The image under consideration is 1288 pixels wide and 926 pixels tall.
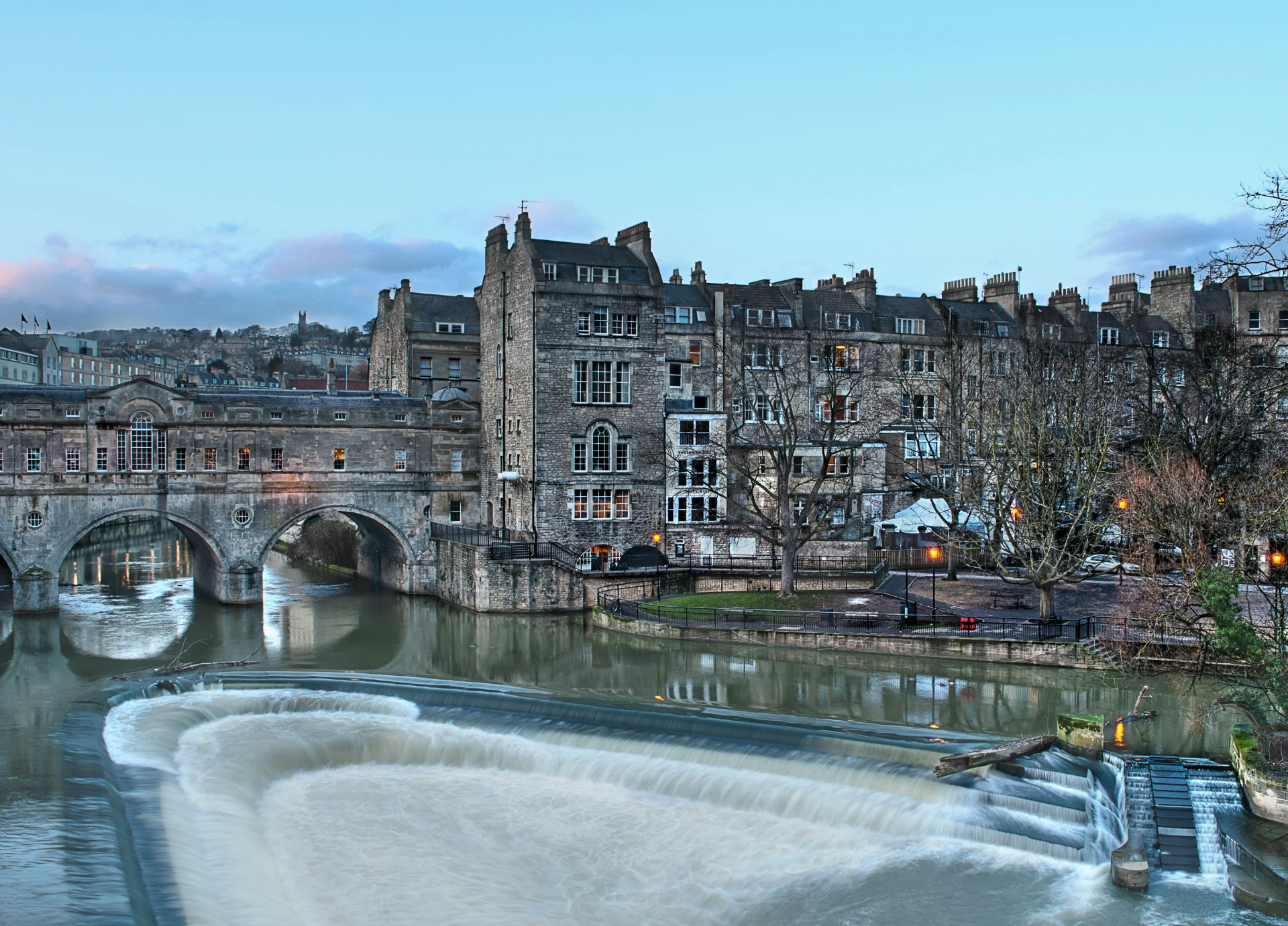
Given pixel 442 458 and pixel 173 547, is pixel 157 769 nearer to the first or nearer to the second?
pixel 442 458

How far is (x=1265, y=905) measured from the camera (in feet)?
56.9

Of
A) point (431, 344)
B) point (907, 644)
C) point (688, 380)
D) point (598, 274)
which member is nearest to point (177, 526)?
point (431, 344)

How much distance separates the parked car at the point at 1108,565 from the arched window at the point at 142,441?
1406 inches

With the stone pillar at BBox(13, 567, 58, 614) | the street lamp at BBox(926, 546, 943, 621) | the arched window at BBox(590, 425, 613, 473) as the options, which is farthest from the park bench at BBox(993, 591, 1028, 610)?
the stone pillar at BBox(13, 567, 58, 614)

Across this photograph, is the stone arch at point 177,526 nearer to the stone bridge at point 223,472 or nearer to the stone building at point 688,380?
the stone bridge at point 223,472

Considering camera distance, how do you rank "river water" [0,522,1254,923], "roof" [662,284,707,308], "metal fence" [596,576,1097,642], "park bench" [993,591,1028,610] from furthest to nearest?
"roof" [662,284,707,308]
"park bench" [993,591,1028,610]
"metal fence" [596,576,1097,642]
"river water" [0,522,1254,923]

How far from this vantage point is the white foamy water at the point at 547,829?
60.1 ft

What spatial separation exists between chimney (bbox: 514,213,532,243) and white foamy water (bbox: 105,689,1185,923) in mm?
25905

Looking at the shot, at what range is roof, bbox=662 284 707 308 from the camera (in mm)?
55938

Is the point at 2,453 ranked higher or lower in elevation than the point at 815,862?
higher

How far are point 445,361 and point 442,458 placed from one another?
10470 mm

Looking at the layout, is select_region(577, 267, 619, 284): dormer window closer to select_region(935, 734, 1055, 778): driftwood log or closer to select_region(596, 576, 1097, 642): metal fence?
select_region(596, 576, 1097, 642): metal fence

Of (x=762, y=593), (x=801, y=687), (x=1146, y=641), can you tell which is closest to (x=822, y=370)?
(x=762, y=593)

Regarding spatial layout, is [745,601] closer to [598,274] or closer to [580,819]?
[598,274]
